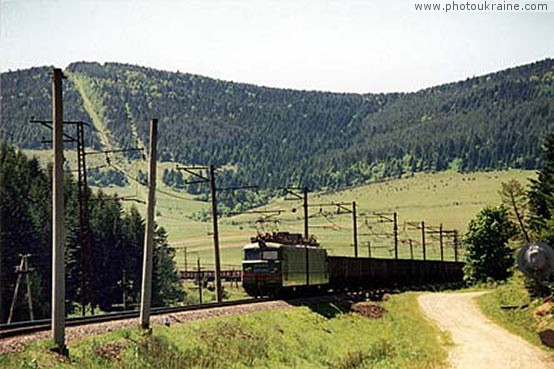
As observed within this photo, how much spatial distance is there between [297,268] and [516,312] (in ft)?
49.3

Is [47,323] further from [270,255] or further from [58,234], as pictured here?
[270,255]

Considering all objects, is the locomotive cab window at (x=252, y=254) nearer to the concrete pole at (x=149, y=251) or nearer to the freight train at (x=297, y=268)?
the freight train at (x=297, y=268)

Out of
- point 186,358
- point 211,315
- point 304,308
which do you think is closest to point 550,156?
point 304,308

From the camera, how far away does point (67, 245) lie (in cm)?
6938

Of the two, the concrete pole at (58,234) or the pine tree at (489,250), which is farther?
the pine tree at (489,250)

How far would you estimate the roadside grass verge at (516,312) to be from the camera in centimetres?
4462

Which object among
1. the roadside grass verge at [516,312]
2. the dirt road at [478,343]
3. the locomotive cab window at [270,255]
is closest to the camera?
the dirt road at [478,343]

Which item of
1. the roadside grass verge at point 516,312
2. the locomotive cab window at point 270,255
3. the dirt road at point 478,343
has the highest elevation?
the locomotive cab window at point 270,255

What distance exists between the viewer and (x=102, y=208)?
283ft

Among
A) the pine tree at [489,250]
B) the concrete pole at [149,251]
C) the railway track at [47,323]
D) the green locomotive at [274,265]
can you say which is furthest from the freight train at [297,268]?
the pine tree at [489,250]

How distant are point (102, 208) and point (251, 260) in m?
41.9

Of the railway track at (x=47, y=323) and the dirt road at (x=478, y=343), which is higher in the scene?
the railway track at (x=47, y=323)

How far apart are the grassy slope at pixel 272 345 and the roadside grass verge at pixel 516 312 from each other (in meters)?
4.95

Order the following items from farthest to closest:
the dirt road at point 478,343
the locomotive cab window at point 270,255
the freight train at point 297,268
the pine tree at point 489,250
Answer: the pine tree at point 489,250, the freight train at point 297,268, the locomotive cab window at point 270,255, the dirt road at point 478,343
